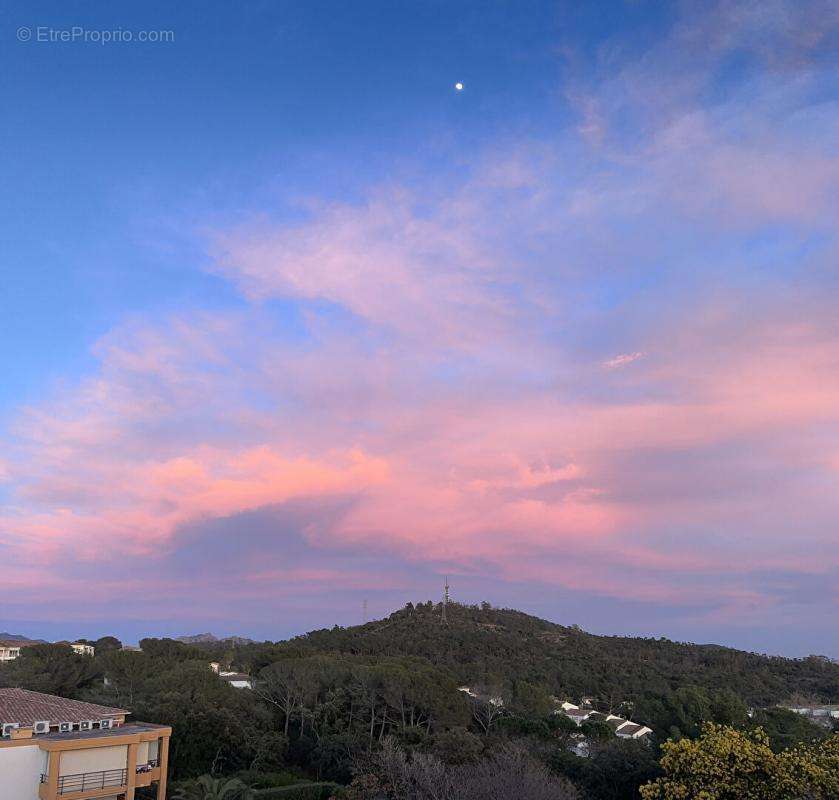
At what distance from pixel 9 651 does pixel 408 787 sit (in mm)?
62837

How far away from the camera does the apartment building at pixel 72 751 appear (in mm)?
20516

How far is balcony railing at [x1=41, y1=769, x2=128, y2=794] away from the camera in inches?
822

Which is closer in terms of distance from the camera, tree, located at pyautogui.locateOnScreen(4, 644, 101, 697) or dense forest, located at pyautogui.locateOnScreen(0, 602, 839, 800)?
dense forest, located at pyautogui.locateOnScreen(0, 602, 839, 800)

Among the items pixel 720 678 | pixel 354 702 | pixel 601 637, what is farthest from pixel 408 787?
pixel 601 637

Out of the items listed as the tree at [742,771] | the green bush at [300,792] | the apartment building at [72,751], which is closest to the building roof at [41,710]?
the apartment building at [72,751]

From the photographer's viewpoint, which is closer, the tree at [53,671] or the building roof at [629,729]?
the tree at [53,671]

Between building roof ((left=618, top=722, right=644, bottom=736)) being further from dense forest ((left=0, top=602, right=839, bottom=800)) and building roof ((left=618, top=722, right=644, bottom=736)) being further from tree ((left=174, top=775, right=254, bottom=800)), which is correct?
tree ((left=174, top=775, right=254, bottom=800))

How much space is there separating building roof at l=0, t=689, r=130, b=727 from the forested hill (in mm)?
25895

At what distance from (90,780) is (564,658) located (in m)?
56.5

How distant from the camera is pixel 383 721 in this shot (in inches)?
1358

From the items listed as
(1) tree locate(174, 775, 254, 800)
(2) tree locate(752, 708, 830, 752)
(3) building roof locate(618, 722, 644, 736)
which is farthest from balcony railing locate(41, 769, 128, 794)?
(3) building roof locate(618, 722, 644, 736)

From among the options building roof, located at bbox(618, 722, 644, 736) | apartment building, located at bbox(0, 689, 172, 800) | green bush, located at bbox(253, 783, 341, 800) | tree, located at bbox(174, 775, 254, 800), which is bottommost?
building roof, located at bbox(618, 722, 644, 736)

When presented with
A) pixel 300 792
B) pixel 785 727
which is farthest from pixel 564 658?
pixel 300 792

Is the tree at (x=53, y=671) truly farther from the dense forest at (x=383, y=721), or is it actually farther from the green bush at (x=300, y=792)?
the green bush at (x=300, y=792)
